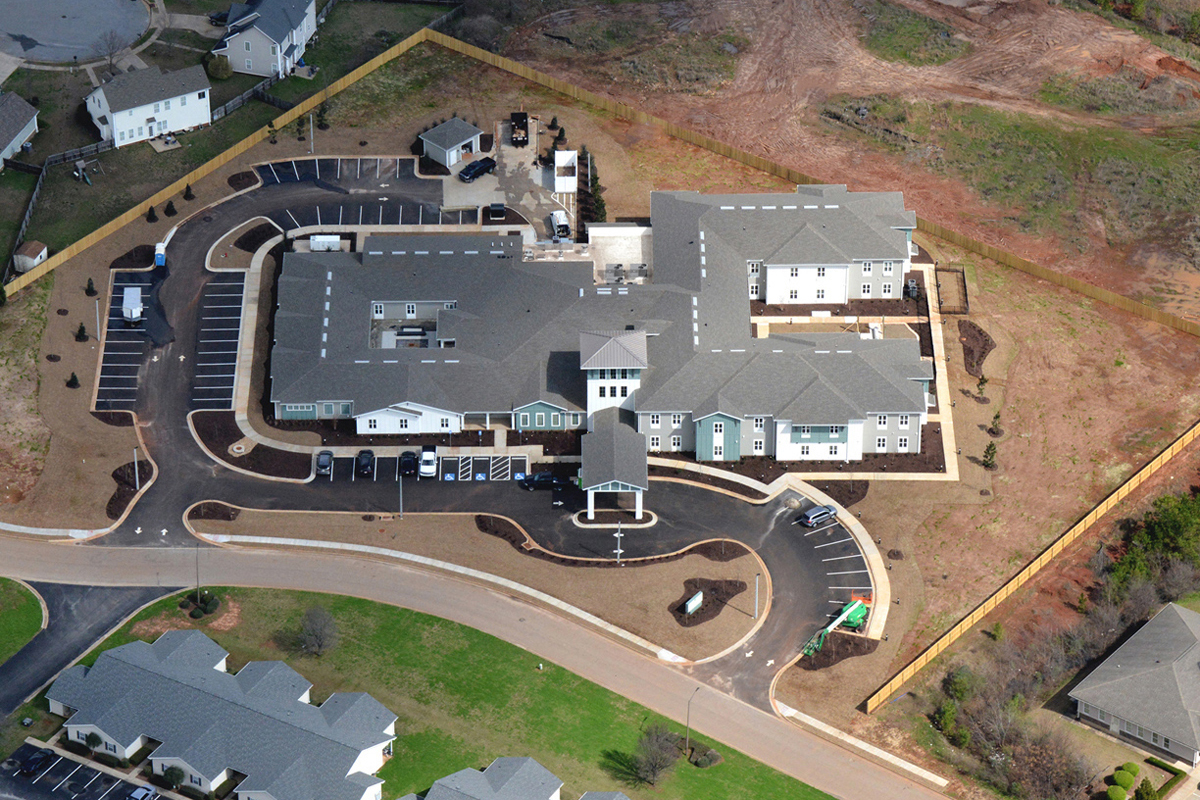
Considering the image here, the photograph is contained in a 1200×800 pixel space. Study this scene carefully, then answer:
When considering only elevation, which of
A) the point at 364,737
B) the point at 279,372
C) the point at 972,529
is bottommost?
the point at 364,737

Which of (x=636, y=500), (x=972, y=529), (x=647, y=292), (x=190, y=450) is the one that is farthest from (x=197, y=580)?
(x=972, y=529)

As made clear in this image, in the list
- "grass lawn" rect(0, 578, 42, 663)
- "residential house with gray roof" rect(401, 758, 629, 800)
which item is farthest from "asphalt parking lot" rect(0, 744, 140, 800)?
"residential house with gray roof" rect(401, 758, 629, 800)

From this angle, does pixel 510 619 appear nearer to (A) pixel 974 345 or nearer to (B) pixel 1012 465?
(B) pixel 1012 465

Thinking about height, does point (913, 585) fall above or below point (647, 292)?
below

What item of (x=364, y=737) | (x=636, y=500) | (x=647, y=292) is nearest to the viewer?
(x=364, y=737)

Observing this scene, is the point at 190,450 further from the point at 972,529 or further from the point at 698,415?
the point at 972,529

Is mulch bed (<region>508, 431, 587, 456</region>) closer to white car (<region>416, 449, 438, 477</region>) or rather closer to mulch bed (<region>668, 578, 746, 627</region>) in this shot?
white car (<region>416, 449, 438, 477</region>)
